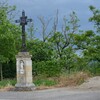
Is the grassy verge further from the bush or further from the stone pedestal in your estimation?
the bush

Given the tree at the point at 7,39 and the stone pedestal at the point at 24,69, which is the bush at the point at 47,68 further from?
the stone pedestal at the point at 24,69

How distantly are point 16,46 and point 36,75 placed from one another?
5.49m

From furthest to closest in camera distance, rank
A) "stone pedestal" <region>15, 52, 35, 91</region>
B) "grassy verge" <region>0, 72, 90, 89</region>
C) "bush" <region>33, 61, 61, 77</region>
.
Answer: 1. "bush" <region>33, 61, 61, 77</region>
2. "grassy verge" <region>0, 72, 90, 89</region>
3. "stone pedestal" <region>15, 52, 35, 91</region>

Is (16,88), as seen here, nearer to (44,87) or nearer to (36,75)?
(44,87)

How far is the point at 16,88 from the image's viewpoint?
72.6ft

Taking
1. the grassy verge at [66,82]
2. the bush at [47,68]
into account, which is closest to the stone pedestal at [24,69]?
the grassy verge at [66,82]

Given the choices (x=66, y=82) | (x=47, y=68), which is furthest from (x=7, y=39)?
(x=66, y=82)

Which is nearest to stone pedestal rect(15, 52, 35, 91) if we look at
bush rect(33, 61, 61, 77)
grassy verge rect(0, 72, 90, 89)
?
grassy verge rect(0, 72, 90, 89)

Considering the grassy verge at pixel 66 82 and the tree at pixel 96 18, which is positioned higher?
the tree at pixel 96 18

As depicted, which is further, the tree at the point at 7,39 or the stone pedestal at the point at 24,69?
the tree at the point at 7,39

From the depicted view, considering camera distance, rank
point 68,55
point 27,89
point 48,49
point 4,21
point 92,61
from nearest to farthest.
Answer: point 27,89 → point 92,61 → point 4,21 → point 48,49 → point 68,55

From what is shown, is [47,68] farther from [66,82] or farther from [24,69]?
[24,69]

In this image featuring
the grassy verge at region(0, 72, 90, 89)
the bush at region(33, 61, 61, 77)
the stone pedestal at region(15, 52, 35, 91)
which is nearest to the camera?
the stone pedestal at region(15, 52, 35, 91)

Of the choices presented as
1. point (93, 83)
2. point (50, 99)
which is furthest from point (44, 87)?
point (50, 99)
